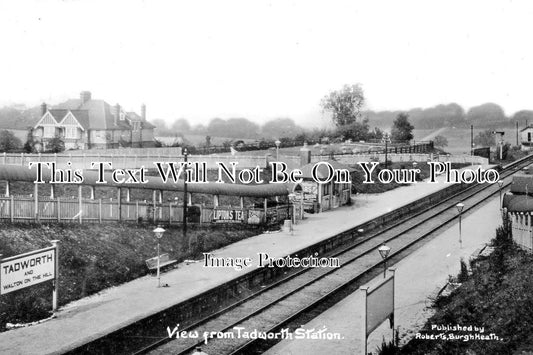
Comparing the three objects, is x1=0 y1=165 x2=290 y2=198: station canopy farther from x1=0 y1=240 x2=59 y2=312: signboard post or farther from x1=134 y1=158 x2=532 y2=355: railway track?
x1=134 y1=158 x2=532 y2=355: railway track

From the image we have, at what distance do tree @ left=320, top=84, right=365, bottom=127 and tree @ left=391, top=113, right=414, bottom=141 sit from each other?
11029 mm

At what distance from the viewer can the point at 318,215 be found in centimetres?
3250

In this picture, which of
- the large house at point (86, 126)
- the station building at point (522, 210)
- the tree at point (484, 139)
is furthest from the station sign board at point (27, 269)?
the tree at point (484, 139)

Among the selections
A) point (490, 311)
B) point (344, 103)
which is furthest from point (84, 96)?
point (490, 311)

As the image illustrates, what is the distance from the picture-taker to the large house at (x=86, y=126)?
42.8 meters

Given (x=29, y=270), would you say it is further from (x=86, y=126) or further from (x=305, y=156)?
(x=86, y=126)

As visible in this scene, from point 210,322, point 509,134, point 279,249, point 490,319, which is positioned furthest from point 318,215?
point 509,134

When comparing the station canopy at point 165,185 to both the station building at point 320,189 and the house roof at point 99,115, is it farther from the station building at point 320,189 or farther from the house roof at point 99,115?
the house roof at point 99,115

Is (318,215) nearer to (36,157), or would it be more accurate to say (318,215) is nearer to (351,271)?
(351,271)

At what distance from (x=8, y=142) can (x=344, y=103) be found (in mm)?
20468

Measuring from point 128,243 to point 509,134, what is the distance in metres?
46.6

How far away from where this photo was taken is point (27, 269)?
51.7 ft

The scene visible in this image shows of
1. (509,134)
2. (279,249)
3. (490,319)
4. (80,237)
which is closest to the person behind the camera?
(490,319)

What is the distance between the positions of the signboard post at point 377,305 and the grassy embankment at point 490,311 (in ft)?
2.35
